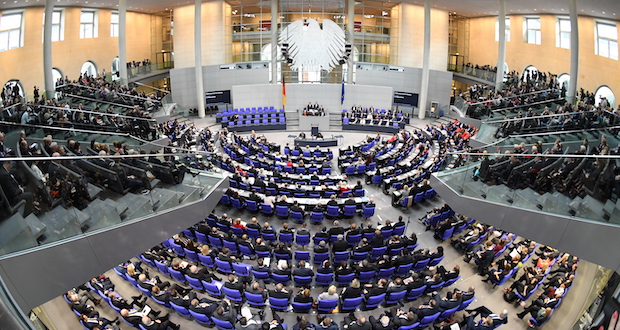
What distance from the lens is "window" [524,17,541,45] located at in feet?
98.4

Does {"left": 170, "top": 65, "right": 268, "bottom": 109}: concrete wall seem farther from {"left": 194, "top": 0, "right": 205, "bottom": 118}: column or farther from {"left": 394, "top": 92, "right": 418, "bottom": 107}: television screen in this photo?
{"left": 394, "top": 92, "right": 418, "bottom": 107}: television screen

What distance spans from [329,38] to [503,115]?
9.07m

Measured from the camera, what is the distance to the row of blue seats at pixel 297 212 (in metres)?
13.9

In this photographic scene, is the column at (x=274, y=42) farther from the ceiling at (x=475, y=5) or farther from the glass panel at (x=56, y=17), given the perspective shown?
the glass panel at (x=56, y=17)

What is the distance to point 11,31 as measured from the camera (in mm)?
21391

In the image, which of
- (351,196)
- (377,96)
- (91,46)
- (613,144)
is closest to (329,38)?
(351,196)

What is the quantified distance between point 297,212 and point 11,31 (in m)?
19.0

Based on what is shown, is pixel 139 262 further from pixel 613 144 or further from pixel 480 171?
pixel 613 144

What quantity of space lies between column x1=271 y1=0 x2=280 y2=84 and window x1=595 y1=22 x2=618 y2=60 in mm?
21126

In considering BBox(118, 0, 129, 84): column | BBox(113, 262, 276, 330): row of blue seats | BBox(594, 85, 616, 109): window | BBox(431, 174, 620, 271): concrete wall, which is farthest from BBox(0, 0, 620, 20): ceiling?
BBox(113, 262, 276, 330): row of blue seats

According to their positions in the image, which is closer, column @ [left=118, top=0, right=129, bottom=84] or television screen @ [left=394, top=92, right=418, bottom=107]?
column @ [left=118, top=0, right=129, bottom=84]

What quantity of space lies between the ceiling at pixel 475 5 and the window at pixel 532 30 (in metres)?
1.59

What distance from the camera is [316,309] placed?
997 cm

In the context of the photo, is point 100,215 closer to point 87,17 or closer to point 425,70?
point 425,70
